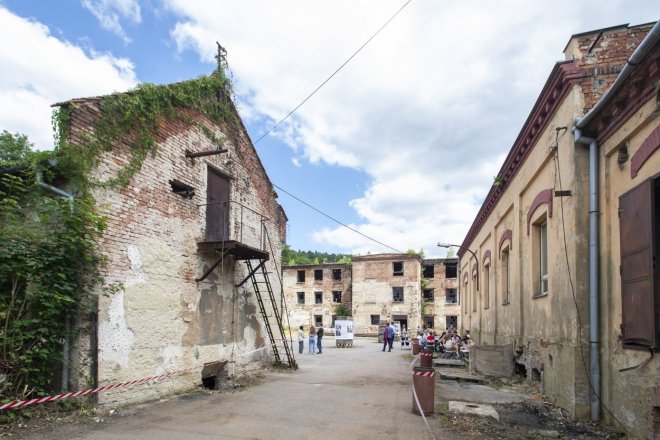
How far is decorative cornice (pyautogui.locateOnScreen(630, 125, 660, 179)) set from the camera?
6.63 meters

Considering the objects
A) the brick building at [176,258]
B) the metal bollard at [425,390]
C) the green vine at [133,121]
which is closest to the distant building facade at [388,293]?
the brick building at [176,258]

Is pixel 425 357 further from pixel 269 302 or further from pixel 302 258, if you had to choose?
pixel 302 258

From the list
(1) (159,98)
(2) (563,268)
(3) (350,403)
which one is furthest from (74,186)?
(2) (563,268)

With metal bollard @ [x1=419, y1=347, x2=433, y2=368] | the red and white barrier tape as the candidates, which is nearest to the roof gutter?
metal bollard @ [x1=419, y1=347, x2=433, y2=368]

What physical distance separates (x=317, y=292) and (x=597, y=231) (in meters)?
46.1

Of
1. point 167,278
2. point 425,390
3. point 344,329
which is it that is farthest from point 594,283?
point 344,329

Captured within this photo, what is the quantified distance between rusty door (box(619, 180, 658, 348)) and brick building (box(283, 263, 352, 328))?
149 ft

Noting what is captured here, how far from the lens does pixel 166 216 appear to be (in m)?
11.3

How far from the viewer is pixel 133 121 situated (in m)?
10.6

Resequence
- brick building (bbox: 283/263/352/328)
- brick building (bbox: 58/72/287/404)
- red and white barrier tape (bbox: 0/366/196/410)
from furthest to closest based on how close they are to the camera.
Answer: brick building (bbox: 283/263/352/328), brick building (bbox: 58/72/287/404), red and white barrier tape (bbox: 0/366/196/410)

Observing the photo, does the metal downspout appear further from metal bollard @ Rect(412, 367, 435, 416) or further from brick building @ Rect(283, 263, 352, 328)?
brick building @ Rect(283, 263, 352, 328)

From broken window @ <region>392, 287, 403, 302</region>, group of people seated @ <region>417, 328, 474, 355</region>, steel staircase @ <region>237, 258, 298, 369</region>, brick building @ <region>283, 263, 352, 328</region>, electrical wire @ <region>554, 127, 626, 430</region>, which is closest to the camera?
electrical wire @ <region>554, 127, 626, 430</region>

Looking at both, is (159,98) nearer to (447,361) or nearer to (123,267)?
(123,267)

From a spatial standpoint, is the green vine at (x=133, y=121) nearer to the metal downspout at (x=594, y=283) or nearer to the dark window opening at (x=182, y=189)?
the dark window opening at (x=182, y=189)
